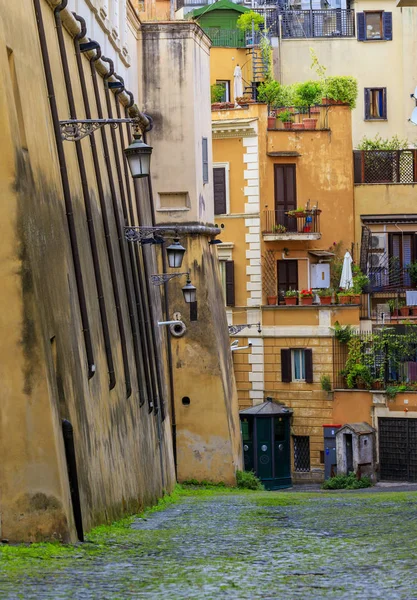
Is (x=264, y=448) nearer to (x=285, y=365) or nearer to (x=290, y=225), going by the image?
(x=285, y=365)

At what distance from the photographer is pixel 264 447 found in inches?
1665

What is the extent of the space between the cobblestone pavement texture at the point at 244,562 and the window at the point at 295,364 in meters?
26.1

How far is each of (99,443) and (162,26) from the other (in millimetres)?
17343

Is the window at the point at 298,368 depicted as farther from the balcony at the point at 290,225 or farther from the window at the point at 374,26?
the window at the point at 374,26

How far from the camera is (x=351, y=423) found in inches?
1747

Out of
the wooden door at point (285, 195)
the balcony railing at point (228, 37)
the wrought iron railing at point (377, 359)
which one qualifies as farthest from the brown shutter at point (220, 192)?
the balcony railing at point (228, 37)

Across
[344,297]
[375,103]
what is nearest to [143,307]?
[344,297]

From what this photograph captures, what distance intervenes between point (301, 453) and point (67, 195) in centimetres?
2923

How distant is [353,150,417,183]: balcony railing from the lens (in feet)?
165

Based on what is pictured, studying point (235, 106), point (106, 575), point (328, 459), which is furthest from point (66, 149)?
point (235, 106)

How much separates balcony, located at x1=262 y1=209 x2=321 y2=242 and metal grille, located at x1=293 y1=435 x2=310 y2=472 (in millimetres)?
6672

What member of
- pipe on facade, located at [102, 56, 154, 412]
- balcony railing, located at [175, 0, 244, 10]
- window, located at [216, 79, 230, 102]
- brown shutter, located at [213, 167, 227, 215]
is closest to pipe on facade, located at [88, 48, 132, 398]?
pipe on facade, located at [102, 56, 154, 412]

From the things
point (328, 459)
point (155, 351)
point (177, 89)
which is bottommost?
point (328, 459)

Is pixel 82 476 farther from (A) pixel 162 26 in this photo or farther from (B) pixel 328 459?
(B) pixel 328 459
